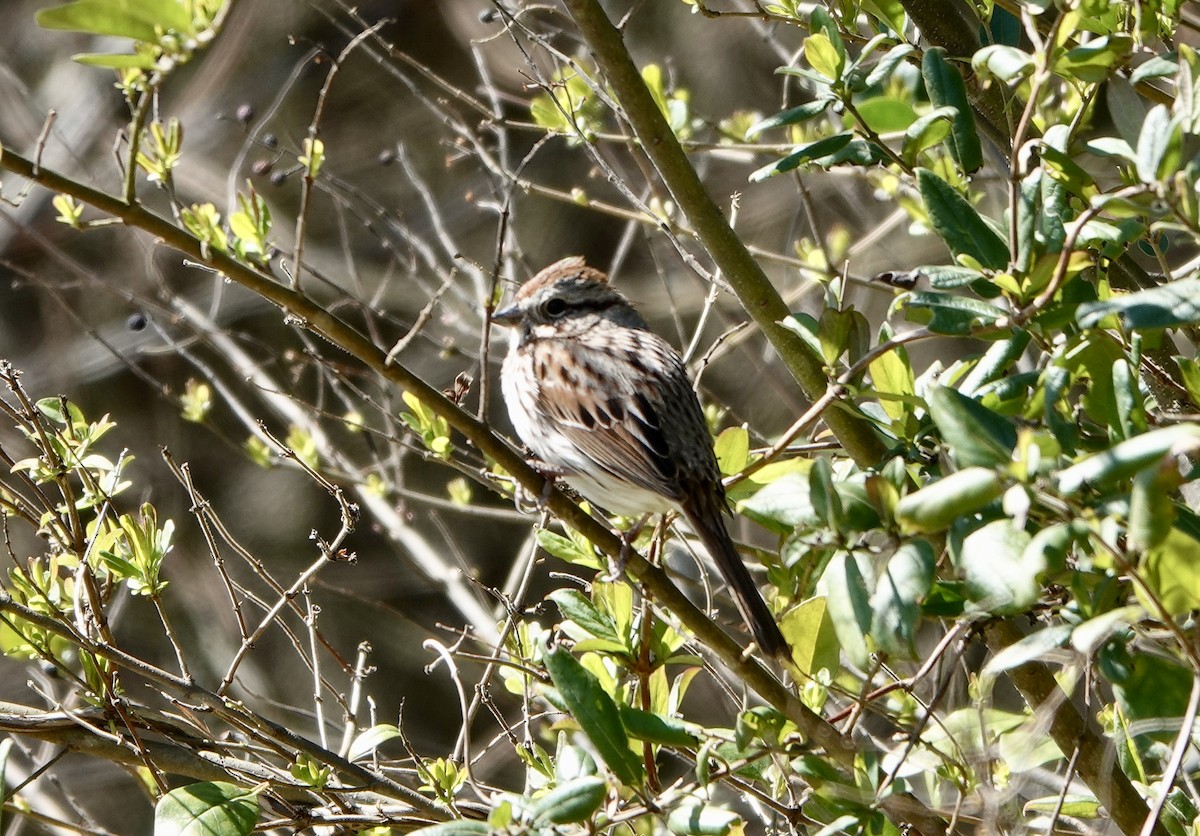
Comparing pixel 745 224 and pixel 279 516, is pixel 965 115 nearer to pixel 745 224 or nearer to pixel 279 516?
pixel 745 224

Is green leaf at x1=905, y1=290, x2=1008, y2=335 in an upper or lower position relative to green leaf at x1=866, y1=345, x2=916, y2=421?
upper

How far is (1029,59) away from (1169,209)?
0.36 m

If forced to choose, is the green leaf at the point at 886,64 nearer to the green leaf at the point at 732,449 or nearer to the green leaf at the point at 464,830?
the green leaf at the point at 732,449

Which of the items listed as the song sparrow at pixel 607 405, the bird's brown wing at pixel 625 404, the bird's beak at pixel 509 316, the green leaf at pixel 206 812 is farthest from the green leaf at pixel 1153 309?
the bird's beak at pixel 509 316

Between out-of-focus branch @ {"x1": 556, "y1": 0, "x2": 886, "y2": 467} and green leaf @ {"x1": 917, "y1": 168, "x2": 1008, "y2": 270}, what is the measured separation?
69 centimetres

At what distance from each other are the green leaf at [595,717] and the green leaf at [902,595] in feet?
1.44

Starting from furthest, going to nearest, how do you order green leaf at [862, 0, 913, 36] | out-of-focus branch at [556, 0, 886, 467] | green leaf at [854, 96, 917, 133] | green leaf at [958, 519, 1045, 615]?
out-of-focus branch at [556, 0, 886, 467]
green leaf at [862, 0, 913, 36]
green leaf at [854, 96, 917, 133]
green leaf at [958, 519, 1045, 615]

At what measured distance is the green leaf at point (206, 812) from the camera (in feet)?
7.13

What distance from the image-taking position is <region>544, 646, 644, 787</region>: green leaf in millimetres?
1870

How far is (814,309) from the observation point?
5488 millimetres

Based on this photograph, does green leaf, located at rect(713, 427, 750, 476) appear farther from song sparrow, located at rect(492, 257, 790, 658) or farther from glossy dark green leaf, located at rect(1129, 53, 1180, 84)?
glossy dark green leaf, located at rect(1129, 53, 1180, 84)

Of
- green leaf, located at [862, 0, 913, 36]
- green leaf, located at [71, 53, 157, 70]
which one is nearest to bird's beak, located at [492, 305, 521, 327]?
green leaf, located at [862, 0, 913, 36]

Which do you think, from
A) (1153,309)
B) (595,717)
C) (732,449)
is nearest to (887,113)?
(732,449)

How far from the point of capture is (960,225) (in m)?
1.87
